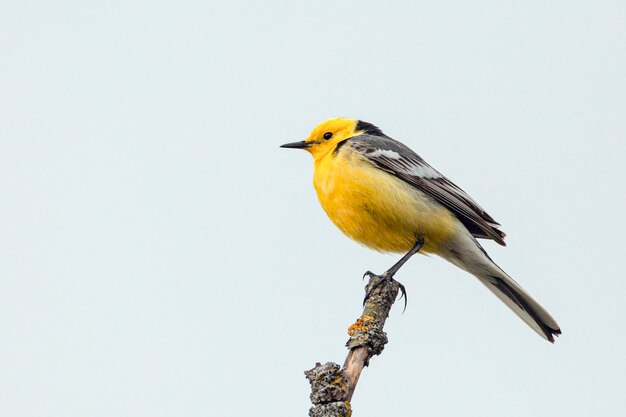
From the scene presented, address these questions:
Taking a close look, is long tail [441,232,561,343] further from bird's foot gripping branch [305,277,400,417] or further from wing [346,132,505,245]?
bird's foot gripping branch [305,277,400,417]

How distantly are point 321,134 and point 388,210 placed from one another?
68.3 inches

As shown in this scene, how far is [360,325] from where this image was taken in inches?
236

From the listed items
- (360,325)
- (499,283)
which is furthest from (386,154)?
(360,325)

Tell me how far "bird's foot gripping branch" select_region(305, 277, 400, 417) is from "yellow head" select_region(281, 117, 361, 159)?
101 inches

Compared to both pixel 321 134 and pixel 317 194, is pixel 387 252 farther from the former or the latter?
pixel 321 134

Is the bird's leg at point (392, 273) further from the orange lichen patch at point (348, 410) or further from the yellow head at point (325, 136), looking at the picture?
the orange lichen patch at point (348, 410)

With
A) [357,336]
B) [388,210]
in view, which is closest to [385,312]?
[357,336]

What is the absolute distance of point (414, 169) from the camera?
881 centimetres

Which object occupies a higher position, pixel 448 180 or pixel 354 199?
pixel 448 180

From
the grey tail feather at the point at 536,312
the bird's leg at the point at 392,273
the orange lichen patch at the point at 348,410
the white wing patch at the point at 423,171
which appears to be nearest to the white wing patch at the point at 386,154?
the white wing patch at the point at 423,171

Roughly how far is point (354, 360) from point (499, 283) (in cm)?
332

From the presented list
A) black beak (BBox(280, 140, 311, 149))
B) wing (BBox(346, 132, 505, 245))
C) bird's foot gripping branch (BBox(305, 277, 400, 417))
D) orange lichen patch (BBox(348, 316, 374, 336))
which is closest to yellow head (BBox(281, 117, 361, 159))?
black beak (BBox(280, 140, 311, 149))

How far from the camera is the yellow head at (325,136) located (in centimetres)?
942

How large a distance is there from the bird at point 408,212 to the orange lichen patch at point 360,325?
5.21ft
